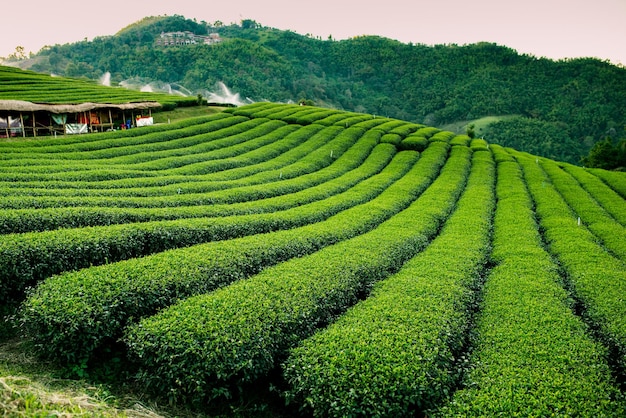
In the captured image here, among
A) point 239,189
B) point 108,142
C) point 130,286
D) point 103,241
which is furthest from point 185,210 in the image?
point 108,142

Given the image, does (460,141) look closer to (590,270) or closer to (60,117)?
(590,270)

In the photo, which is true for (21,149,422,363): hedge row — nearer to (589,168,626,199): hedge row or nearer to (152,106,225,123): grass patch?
(589,168,626,199): hedge row

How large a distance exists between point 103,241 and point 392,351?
8.83 metres

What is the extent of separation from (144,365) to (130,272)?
2647mm

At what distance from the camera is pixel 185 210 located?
1716 centimetres

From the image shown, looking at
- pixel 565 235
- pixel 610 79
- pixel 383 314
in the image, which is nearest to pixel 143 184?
pixel 383 314

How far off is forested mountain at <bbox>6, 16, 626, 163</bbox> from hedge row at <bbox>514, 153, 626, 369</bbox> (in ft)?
237

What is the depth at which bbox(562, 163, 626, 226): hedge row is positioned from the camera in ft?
76.2

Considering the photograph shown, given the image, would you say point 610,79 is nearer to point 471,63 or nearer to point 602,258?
point 471,63

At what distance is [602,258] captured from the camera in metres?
14.7

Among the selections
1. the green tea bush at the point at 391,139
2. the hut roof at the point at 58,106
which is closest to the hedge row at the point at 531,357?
the green tea bush at the point at 391,139

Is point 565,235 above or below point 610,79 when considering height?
below

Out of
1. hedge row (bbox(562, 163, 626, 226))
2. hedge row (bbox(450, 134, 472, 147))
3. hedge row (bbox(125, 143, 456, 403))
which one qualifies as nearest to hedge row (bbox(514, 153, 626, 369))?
hedge row (bbox(562, 163, 626, 226))

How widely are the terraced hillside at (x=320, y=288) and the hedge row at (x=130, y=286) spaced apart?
41 millimetres
